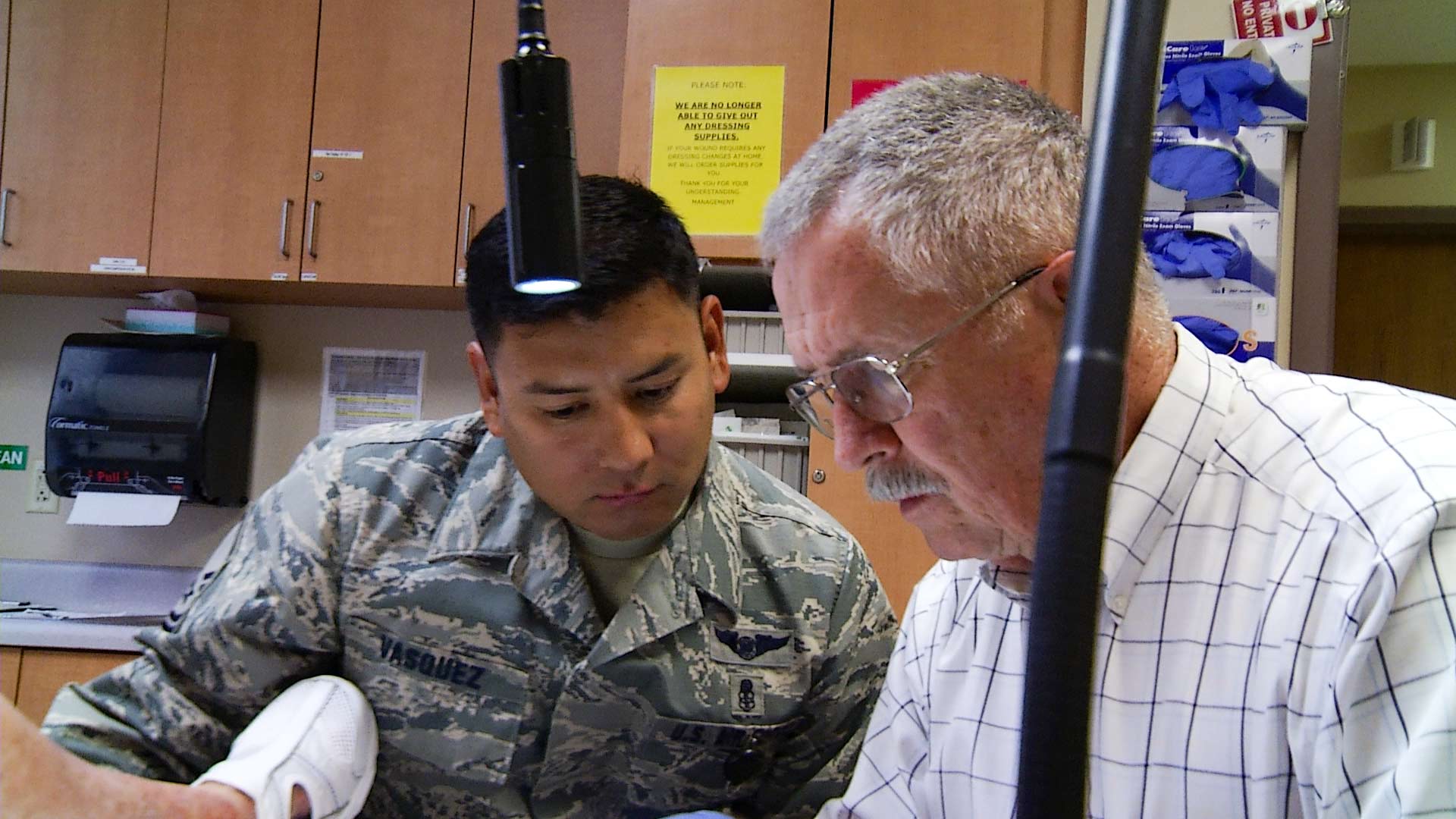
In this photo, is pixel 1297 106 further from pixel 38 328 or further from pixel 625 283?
pixel 38 328

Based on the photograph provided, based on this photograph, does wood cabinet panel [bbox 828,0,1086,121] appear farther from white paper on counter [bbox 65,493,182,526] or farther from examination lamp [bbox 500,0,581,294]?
white paper on counter [bbox 65,493,182,526]

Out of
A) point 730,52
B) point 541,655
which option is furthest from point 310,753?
point 730,52

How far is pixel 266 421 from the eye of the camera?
8.95 feet

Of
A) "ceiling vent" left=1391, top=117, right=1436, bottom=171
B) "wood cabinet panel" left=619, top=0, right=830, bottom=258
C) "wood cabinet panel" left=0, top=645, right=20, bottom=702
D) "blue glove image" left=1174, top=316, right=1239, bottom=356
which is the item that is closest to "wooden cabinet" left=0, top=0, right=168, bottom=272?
"wood cabinet panel" left=0, top=645, right=20, bottom=702

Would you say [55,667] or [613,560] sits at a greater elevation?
[613,560]

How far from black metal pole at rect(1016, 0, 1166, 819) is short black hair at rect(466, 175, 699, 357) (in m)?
0.71

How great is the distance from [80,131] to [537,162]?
270cm

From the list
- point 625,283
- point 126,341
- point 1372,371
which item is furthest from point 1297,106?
point 126,341

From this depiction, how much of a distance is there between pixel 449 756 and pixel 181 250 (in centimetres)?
190

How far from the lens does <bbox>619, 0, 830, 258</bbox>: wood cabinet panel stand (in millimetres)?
1878

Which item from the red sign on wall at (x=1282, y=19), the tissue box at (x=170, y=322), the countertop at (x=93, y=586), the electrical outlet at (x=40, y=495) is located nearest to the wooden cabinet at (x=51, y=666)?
the countertop at (x=93, y=586)

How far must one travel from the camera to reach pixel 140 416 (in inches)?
99.0

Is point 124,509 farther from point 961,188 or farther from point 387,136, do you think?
point 961,188

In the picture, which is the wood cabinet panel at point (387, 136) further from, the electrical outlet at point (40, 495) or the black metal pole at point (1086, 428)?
the black metal pole at point (1086, 428)
